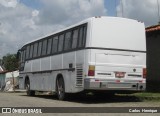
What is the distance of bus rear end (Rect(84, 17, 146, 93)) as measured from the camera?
722 inches

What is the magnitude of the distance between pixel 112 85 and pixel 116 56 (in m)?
1.19

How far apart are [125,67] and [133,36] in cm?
133

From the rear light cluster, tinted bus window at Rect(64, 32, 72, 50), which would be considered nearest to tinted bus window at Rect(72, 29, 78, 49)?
tinted bus window at Rect(64, 32, 72, 50)

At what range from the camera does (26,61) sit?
27.4m

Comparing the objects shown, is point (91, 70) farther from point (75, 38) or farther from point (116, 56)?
point (75, 38)

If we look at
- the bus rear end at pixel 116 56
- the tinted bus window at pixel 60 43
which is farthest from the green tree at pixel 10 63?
the bus rear end at pixel 116 56

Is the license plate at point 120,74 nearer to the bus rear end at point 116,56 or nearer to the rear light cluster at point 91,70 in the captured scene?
the bus rear end at point 116,56

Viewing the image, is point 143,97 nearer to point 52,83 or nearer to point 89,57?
point 89,57

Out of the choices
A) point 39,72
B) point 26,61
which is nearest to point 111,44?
point 39,72

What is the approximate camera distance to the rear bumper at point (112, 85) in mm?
18266

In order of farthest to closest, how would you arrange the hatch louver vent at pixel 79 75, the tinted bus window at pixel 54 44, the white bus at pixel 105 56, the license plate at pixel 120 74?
the tinted bus window at pixel 54 44
the hatch louver vent at pixel 79 75
the license plate at pixel 120 74
the white bus at pixel 105 56

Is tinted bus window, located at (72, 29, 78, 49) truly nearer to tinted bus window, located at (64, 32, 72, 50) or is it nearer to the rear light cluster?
tinted bus window, located at (64, 32, 72, 50)

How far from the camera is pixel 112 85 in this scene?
1861cm

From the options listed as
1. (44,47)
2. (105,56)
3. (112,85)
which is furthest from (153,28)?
(112,85)
